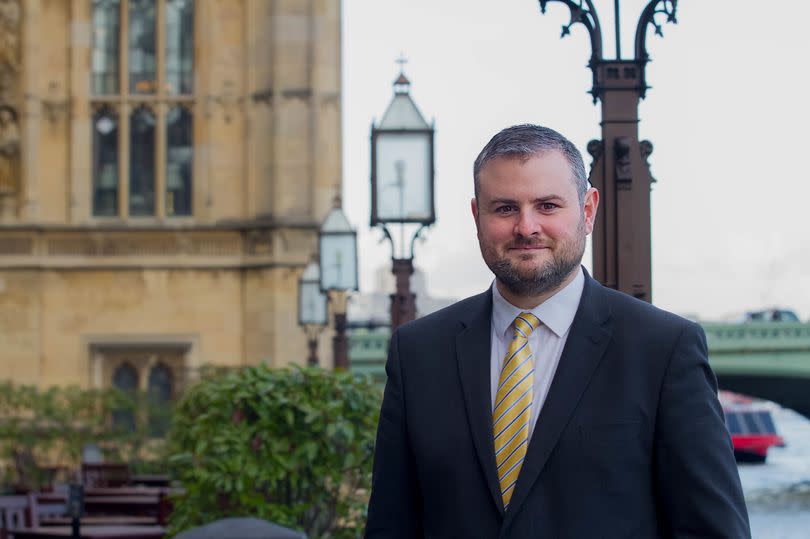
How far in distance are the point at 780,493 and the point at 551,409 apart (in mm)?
47346

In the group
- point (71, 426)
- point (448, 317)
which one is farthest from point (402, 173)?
point (71, 426)

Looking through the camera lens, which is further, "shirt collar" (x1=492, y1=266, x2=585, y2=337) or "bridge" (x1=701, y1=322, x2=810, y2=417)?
"bridge" (x1=701, y1=322, x2=810, y2=417)

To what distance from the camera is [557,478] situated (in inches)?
125

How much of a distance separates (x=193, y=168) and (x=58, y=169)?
2.41m

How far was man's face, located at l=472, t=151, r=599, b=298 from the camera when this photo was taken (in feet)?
10.6

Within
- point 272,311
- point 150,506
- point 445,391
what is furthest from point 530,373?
point 272,311

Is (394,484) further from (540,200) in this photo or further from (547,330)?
(540,200)

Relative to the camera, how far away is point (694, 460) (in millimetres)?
3115

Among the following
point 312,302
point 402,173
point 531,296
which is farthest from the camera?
point 312,302

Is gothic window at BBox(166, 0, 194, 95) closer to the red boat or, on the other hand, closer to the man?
the man

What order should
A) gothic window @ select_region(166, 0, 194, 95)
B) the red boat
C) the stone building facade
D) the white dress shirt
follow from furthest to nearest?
the red boat
gothic window @ select_region(166, 0, 194, 95)
the stone building facade
the white dress shirt

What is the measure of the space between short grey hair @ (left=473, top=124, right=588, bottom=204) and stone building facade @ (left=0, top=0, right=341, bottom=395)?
24767 mm

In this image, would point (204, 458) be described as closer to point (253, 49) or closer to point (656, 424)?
point (656, 424)

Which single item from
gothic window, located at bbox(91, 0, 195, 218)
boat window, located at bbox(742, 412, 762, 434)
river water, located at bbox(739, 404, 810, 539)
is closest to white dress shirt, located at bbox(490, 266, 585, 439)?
river water, located at bbox(739, 404, 810, 539)
